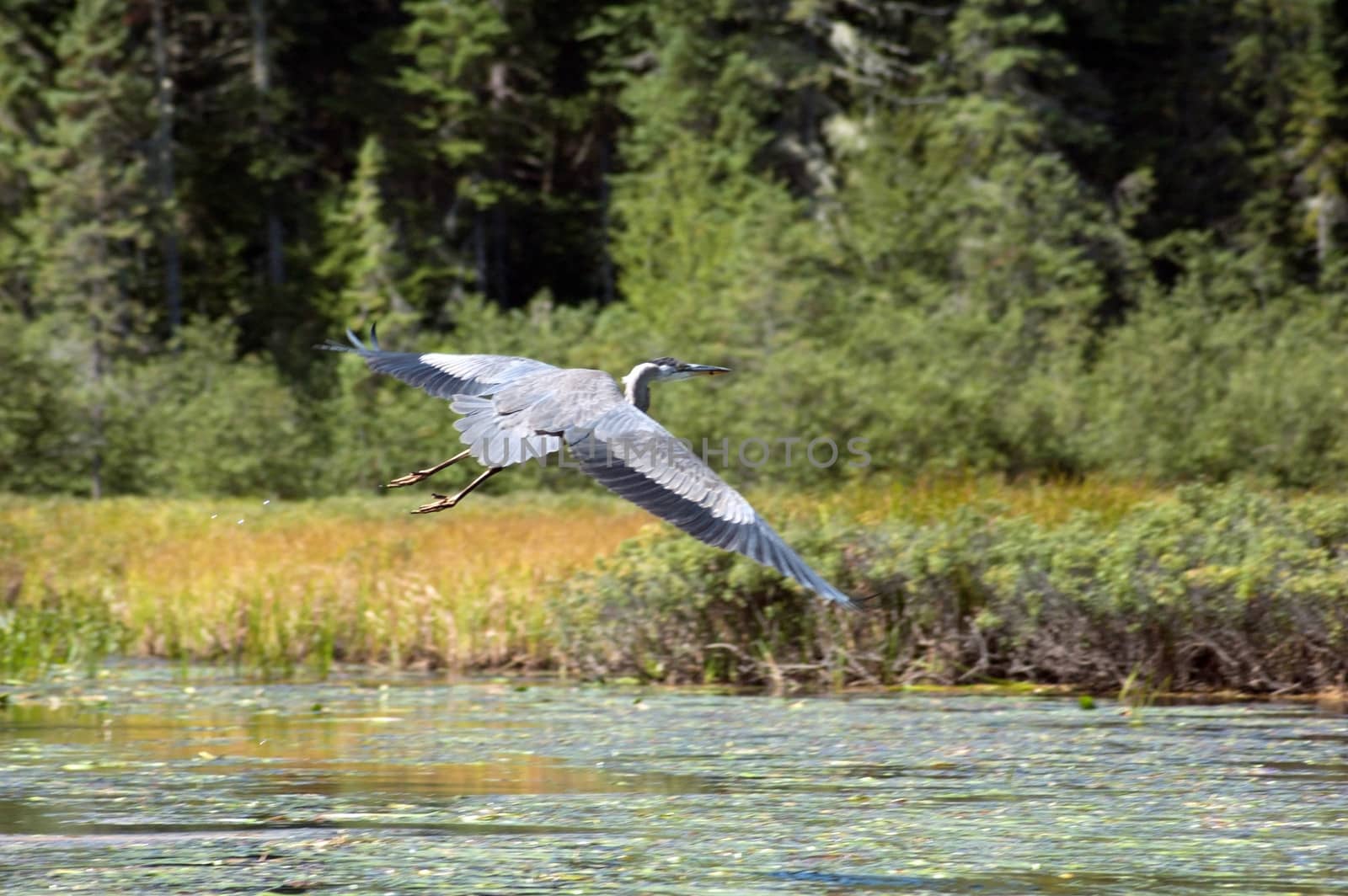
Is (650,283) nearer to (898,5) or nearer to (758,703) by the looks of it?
(898,5)

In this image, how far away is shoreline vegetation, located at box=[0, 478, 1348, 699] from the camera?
11297 mm

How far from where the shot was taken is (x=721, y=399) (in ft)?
79.3

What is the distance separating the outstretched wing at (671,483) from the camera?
22.2 ft

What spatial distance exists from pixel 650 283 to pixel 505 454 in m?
24.4

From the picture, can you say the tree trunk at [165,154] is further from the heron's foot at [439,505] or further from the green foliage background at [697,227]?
the heron's foot at [439,505]

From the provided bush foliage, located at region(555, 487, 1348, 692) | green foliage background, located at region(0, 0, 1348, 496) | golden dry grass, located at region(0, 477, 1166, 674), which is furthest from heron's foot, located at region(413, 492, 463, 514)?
green foliage background, located at region(0, 0, 1348, 496)

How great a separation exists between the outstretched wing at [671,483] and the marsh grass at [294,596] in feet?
17.3

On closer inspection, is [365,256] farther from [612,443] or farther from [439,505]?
[612,443]

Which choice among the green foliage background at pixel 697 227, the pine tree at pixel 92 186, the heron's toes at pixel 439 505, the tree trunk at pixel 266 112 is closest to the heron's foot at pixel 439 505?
the heron's toes at pixel 439 505

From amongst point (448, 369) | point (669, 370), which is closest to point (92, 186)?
point (448, 369)

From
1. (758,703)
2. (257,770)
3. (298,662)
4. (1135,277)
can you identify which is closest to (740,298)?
(1135,277)

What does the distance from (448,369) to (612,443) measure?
1.96 metres

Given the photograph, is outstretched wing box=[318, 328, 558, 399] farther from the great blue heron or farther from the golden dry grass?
the golden dry grass

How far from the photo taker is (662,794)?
26.4ft
